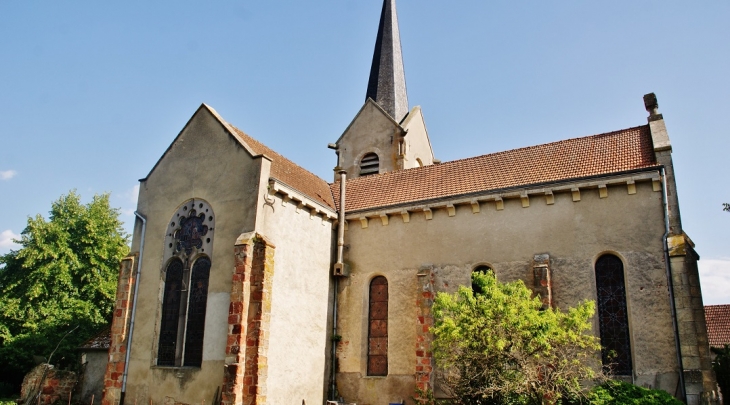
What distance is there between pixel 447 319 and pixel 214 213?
321 inches

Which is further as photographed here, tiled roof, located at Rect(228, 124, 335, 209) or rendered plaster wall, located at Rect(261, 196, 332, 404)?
tiled roof, located at Rect(228, 124, 335, 209)

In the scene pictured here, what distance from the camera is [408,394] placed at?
16.7m

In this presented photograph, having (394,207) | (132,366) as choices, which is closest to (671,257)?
(394,207)

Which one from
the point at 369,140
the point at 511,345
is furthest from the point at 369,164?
the point at 511,345

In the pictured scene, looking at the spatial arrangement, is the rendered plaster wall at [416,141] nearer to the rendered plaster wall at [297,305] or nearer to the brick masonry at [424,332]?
the rendered plaster wall at [297,305]

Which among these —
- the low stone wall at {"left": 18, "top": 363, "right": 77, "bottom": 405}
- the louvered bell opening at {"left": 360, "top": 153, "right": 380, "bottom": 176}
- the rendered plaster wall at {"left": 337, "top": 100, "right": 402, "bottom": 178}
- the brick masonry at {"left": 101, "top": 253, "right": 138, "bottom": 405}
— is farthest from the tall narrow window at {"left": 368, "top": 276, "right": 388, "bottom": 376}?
the low stone wall at {"left": 18, "top": 363, "right": 77, "bottom": 405}

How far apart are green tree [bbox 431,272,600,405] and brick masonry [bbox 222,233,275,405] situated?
4807 millimetres

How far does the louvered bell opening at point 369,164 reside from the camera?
89.2 ft

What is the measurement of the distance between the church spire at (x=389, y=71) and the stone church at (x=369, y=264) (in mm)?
9649

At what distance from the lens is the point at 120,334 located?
56.1 feet

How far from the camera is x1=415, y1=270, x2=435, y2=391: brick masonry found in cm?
1617

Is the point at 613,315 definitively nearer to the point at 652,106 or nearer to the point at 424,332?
the point at 424,332

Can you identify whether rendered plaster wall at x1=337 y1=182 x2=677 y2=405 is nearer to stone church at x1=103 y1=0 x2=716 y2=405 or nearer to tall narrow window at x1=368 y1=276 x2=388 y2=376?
stone church at x1=103 y1=0 x2=716 y2=405

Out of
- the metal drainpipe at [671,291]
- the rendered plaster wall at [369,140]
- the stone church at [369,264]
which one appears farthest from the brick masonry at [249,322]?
the rendered plaster wall at [369,140]
